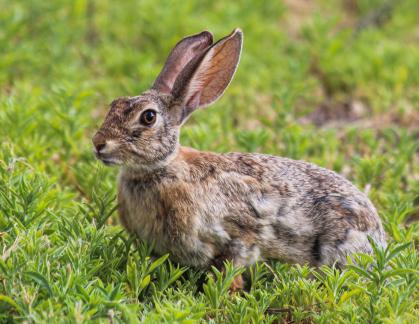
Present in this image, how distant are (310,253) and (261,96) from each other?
13.0 feet

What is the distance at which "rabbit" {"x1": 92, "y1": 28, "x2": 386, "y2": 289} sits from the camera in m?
5.16

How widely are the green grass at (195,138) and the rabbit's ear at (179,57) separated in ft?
2.77

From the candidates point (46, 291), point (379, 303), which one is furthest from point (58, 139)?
point (379, 303)

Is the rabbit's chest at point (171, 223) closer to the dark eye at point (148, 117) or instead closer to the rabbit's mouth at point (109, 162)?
the rabbit's mouth at point (109, 162)

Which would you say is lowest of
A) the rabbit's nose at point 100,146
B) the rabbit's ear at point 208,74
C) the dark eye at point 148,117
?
the rabbit's nose at point 100,146

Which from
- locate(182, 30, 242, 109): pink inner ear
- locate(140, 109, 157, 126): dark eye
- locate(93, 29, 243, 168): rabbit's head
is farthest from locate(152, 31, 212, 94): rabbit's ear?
locate(140, 109, 157, 126): dark eye

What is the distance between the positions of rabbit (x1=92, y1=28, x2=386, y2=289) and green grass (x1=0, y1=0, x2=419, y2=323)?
175mm

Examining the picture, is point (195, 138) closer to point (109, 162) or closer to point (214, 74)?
point (214, 74)

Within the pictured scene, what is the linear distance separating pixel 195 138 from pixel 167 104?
59.2 inches

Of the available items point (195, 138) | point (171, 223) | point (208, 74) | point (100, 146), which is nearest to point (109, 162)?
point (100, 146)

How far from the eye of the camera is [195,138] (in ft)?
23.0

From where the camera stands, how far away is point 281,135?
7.59m

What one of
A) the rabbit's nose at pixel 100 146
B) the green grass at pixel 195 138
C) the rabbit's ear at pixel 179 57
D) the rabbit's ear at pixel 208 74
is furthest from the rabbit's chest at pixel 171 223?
the rabbit's ear at pixel 179 57

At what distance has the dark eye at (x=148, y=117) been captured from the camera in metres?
5.29
